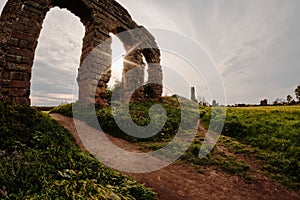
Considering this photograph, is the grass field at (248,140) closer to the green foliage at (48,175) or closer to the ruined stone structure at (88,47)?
the ruined stone structure at (88,47)

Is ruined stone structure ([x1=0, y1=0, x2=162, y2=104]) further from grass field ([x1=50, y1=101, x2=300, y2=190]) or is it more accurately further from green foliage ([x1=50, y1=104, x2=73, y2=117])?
grass field ([x1=50, y1=101, x2=300, y2=190])

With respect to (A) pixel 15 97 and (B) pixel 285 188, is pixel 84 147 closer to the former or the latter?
(A) pixel 15 97

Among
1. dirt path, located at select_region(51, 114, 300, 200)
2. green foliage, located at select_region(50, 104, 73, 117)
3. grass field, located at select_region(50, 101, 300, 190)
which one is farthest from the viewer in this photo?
green foliage, located at select_region(50, 104, 73, 117)

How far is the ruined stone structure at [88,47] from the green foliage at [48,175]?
2.66m

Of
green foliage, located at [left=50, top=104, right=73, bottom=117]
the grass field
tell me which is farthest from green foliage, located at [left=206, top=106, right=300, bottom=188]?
green foliage, located at [left=50, top=104, right=73, bottom=117]

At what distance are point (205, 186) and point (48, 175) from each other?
3492mm

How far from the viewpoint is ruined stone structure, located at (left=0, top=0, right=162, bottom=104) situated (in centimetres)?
716

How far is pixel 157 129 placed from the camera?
29.4ft

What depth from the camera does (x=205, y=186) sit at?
4.93 meters

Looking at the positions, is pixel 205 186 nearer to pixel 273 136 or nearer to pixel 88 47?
pixel 273 136

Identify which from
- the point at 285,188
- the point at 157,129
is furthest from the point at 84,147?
the point at 285,188

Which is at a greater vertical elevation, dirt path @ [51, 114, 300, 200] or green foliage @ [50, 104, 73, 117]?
green foliage @ [50, 104, 73, 117]

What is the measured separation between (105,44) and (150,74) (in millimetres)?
6211

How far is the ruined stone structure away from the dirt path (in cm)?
539
